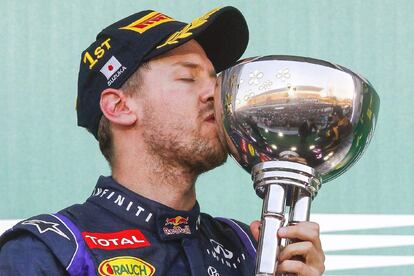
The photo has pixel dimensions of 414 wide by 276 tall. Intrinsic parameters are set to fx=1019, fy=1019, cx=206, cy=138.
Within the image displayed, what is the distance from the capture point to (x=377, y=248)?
173 centimetres

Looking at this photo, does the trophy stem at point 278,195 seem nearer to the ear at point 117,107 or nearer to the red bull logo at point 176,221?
the red bull logo at point 176,221

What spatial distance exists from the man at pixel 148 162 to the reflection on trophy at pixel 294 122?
4.7 inches

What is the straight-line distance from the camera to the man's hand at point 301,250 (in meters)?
Answer: 1.12

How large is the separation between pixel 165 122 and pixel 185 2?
17.7 inches

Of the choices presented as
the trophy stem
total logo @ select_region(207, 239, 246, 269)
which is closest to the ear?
total logo @ select_region(207, 239, 246, 269)

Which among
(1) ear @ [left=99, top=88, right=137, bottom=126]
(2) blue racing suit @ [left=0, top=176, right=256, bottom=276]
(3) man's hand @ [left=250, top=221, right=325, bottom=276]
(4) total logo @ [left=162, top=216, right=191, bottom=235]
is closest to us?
(3) man's hand @ [left=250, top=221, right=325, bottom=276]

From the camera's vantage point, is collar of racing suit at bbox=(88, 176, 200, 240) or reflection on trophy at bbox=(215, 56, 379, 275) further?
collar of racing suit at bbox=(88, 176, 200, 240)

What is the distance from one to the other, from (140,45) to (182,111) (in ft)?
0.41

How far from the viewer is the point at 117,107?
1.51 m

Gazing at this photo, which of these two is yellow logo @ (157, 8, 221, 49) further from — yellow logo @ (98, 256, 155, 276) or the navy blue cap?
yellow logo @ (98, 256, 155, 276)

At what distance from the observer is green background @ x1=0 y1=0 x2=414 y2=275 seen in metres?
1.77

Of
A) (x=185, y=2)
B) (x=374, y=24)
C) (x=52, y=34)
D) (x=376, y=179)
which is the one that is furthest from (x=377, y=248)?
(x=52, y=34)

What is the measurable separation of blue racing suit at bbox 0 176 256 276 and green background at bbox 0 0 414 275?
32cm

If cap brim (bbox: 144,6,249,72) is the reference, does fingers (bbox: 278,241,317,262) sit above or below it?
below
